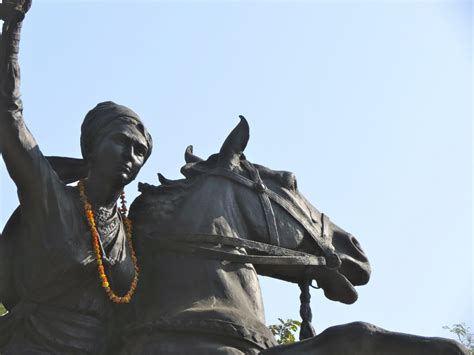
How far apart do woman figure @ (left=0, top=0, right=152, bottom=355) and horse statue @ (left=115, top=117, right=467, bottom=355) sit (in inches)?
9.0

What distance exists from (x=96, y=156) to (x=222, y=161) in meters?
1.02

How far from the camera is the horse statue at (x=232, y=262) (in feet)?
23.5

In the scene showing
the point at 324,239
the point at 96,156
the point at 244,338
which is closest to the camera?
the point at 244,338

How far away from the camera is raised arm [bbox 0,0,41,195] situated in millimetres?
7270

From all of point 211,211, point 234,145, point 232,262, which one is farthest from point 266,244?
point 234,145

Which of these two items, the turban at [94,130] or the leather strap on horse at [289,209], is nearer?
the turban at [94,130]

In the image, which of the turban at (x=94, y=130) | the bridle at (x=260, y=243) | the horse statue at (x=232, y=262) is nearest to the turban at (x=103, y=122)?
the turban at (x=94, y=130)

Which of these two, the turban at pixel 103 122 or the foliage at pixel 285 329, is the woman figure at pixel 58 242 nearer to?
the turban at pixel 103 122

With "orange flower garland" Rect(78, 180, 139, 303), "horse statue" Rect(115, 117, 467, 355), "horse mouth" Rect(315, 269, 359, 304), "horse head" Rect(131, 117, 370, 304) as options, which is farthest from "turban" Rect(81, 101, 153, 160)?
"horse mouth" Rect(315, 269, 359, 304)

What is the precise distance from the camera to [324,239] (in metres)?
8.22

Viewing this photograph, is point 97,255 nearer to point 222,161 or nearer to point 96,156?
point 96,156

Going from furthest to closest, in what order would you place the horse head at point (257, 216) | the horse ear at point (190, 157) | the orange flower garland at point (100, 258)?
1. the horse ear at point (190, 157)
2. the horse head at point (257, 216)
3. the orange flower garland at point (100, 258)

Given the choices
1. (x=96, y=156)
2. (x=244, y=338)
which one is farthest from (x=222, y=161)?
(x=244, y=338)

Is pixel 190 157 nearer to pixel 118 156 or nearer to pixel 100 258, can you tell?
pixel 118 156
